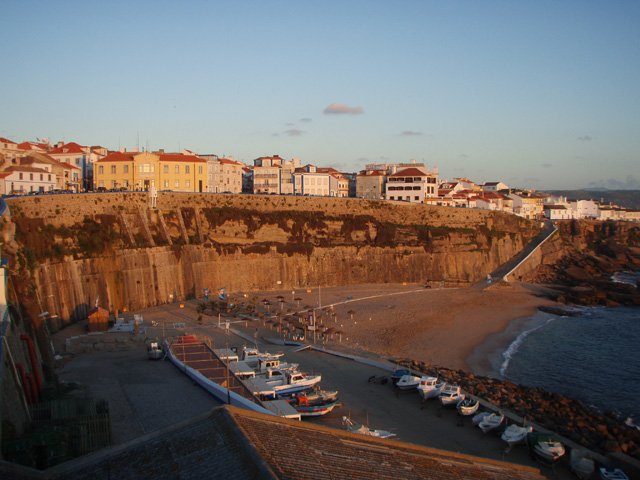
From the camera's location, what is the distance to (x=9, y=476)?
8.24m

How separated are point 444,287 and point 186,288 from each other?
23.8m

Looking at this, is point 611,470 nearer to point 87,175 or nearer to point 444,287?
point 444,287

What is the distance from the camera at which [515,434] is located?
17469 millimetres

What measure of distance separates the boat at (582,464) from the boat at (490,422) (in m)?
2.44

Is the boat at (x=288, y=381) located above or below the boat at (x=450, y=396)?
above

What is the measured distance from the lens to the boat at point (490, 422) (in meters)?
18.2

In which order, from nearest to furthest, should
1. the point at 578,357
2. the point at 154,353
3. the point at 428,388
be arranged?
the point at 428,388 → the point at 154,353 → the point at 578,357

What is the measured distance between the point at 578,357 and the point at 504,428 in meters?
13.3

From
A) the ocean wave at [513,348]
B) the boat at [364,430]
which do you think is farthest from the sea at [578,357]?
the boat at [364,430]

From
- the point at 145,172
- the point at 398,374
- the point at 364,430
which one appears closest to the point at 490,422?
the point at 398,374

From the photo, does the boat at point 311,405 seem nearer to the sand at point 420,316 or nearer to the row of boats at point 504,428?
the row of boats at point 504,428

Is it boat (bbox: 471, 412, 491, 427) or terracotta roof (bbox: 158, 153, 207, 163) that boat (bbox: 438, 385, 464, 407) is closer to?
boat (bbox: 471, 412, 491, 427)

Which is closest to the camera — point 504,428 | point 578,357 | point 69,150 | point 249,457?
point 249,457

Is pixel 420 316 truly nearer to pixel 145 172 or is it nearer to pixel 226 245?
pixel 226 245
